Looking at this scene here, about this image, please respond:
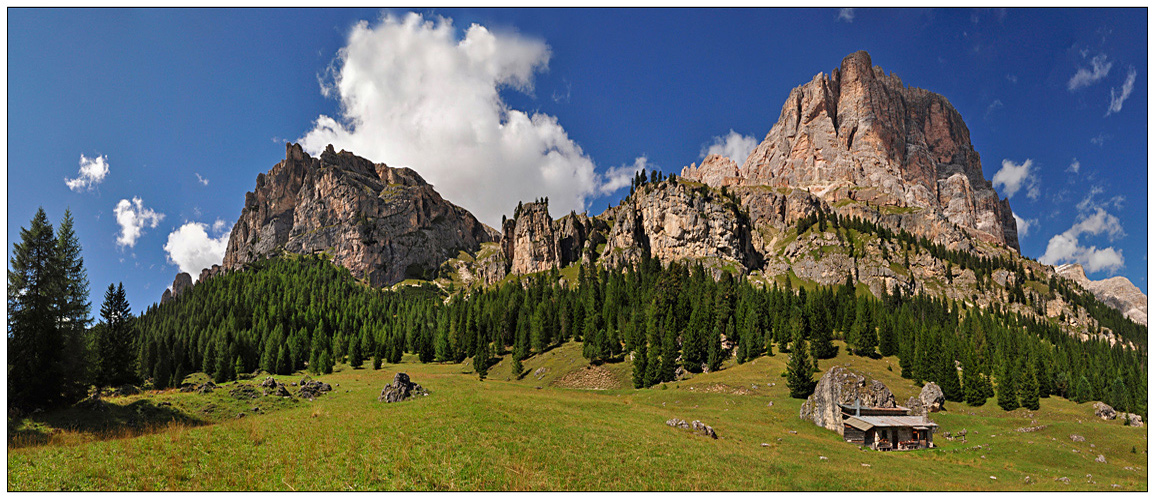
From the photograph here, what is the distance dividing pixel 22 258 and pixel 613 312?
100156 mm

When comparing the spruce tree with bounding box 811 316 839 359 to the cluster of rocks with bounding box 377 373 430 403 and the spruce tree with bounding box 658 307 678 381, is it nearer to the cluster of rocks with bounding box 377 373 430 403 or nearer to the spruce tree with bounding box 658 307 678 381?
the spruce tree with bounding box 658 307 678 381

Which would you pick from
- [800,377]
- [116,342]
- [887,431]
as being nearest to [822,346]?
[800,377]

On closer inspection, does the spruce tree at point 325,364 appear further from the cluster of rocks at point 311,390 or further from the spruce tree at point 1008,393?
the spruce tree at point 1008,393

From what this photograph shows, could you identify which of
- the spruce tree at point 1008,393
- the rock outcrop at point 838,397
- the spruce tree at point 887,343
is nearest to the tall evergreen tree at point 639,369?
the rock outcrop at point 838,397

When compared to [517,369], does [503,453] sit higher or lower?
higher

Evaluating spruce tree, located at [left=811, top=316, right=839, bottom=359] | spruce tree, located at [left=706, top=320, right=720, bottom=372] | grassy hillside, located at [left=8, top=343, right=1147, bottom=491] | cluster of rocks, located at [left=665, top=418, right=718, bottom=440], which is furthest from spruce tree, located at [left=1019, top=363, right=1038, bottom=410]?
cluster of rocks, located at [left=665, top=418, right=718, bottom=440]

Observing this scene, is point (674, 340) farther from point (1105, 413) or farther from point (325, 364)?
point (325, 364)

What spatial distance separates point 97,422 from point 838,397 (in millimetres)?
58314

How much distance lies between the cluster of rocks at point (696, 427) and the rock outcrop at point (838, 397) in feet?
55.5

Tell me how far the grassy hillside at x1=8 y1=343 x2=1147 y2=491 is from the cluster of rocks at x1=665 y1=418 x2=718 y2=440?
1.47m

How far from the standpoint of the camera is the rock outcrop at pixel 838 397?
46625 millimetres

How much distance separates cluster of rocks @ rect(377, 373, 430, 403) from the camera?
4488cm

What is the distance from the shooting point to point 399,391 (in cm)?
4569
